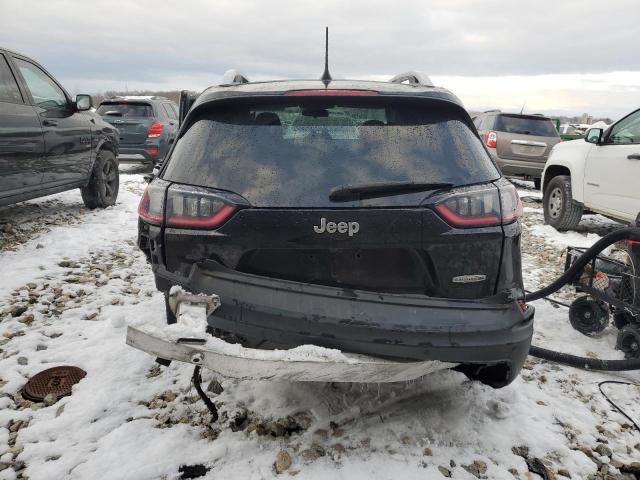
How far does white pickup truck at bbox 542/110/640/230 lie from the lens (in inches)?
224

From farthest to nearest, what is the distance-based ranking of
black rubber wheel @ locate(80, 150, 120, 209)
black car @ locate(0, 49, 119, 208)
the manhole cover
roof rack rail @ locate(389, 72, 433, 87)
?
black rubber wheel @ locate(80, 150, 120, 209) → black car @ locate(0, 49, 119, 208) → roof rack rail @ locate(389, 72, 433, 87) → the manhole cover

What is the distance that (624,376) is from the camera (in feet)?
10.4

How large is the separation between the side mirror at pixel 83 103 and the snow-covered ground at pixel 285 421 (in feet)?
11.5

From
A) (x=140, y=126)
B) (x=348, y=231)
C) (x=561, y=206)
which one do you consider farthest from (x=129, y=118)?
(x=348, y=231)

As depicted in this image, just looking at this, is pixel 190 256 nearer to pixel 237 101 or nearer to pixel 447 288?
pixel 237 101

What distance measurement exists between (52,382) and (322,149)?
2.06m

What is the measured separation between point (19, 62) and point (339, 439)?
5.59 metres

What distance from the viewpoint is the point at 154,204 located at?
2.25 m

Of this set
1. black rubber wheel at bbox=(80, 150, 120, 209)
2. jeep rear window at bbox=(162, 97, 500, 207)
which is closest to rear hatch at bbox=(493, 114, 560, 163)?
black rubber wheel at bbox=(80, 150, 120, 209)

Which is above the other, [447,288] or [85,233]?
[447,288]

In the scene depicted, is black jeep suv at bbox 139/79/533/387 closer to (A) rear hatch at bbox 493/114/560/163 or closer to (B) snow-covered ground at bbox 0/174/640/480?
(B) snow-covered ground at bbox 0/174/640/480

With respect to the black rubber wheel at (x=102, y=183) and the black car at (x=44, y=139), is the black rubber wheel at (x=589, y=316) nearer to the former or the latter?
the black car at (x=44, y=139)

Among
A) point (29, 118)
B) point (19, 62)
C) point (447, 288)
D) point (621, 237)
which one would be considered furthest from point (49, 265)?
point (621, 237)

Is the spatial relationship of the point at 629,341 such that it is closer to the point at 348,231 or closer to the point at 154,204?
the point at 348,231
